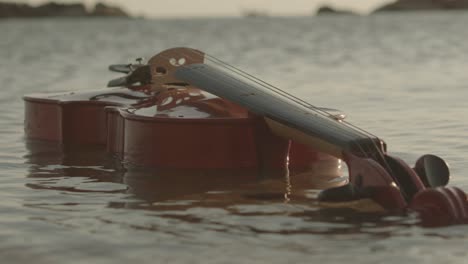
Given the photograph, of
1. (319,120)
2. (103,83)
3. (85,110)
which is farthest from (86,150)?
(103,83)

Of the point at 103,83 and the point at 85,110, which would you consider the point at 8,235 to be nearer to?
the point at 85,110

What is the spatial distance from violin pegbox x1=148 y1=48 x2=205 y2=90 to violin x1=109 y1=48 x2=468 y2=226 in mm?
540

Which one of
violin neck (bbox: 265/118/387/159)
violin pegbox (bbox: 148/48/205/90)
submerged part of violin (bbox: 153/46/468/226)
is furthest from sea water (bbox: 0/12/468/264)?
violin pegbox (bbox: 148/48/205/90)

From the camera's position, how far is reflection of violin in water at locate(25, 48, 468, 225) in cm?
580

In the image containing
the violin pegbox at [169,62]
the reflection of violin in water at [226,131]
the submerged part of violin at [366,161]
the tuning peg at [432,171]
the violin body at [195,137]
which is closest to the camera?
the submerged part of violin at [366,161]

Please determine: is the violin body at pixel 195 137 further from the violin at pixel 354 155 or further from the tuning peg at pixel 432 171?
the tuning peg at pixel 432 171

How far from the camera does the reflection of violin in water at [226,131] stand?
19.0 ft

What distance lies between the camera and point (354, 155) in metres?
6.00

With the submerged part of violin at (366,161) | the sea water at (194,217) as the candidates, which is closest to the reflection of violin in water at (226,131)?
the submerged part of violin at (366,161)

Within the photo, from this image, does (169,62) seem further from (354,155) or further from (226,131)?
(354,155)

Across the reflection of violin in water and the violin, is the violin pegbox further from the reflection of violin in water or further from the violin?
the violin

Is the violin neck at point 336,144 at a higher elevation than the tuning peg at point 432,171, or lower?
higher

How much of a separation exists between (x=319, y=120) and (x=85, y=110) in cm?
248

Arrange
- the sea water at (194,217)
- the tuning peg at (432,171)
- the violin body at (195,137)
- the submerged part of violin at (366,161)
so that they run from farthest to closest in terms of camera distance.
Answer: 1. the violin body at (195,137)
2. the tuning peg at (432,171)
3. the submerged part of violin at (366,161)
4. the sea water at (194,217)
